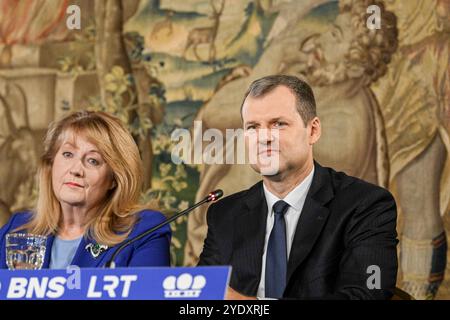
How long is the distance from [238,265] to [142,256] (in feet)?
1.28

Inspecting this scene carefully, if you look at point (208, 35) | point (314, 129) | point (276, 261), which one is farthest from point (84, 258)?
point (208, 35)

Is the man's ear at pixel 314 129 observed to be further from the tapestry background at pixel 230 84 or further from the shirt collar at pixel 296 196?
the tapestry background at pixel 230 84

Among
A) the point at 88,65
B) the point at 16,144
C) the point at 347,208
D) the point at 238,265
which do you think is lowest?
the point at 238,265

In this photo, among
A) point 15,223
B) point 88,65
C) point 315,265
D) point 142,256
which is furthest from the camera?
point 88,65

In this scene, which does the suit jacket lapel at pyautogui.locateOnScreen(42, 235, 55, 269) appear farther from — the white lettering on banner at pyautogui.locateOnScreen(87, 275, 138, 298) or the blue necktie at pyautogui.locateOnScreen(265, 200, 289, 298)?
the white lettering on banner at pyautogui.locateOnScreen(87, 275, 138, 298)

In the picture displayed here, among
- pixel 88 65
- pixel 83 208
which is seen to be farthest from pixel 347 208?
pixel 88 65

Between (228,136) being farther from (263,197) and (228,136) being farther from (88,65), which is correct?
(263,197)

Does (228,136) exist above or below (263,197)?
above

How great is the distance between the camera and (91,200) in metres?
3.53

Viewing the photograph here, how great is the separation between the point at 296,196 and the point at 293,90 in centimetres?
40

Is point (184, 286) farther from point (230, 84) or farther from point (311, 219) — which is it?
point (230, 84)

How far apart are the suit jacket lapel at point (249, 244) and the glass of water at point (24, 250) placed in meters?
0.72

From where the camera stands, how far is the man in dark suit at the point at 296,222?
3098mm

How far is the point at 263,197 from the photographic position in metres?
3.44
